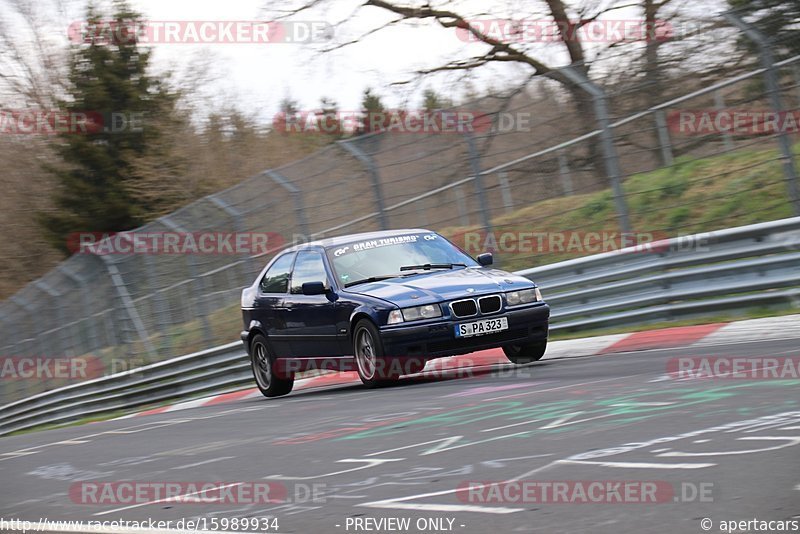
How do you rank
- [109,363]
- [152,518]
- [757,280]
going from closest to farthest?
[152,518], [757,280], [109,363]

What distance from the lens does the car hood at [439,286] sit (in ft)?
33.3

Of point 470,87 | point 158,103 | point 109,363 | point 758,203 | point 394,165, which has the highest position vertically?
point 158,103

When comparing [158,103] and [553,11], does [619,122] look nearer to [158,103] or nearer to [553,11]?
[553,11]

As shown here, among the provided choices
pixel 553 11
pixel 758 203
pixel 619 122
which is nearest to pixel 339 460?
pixel 619 122

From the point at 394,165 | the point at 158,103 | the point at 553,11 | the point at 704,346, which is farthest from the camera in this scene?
the point at 158,103

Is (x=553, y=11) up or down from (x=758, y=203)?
up

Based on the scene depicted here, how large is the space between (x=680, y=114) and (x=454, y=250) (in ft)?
10.4

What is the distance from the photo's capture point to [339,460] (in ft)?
21.0

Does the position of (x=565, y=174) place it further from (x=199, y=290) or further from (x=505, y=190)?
(x=199, y=290)
